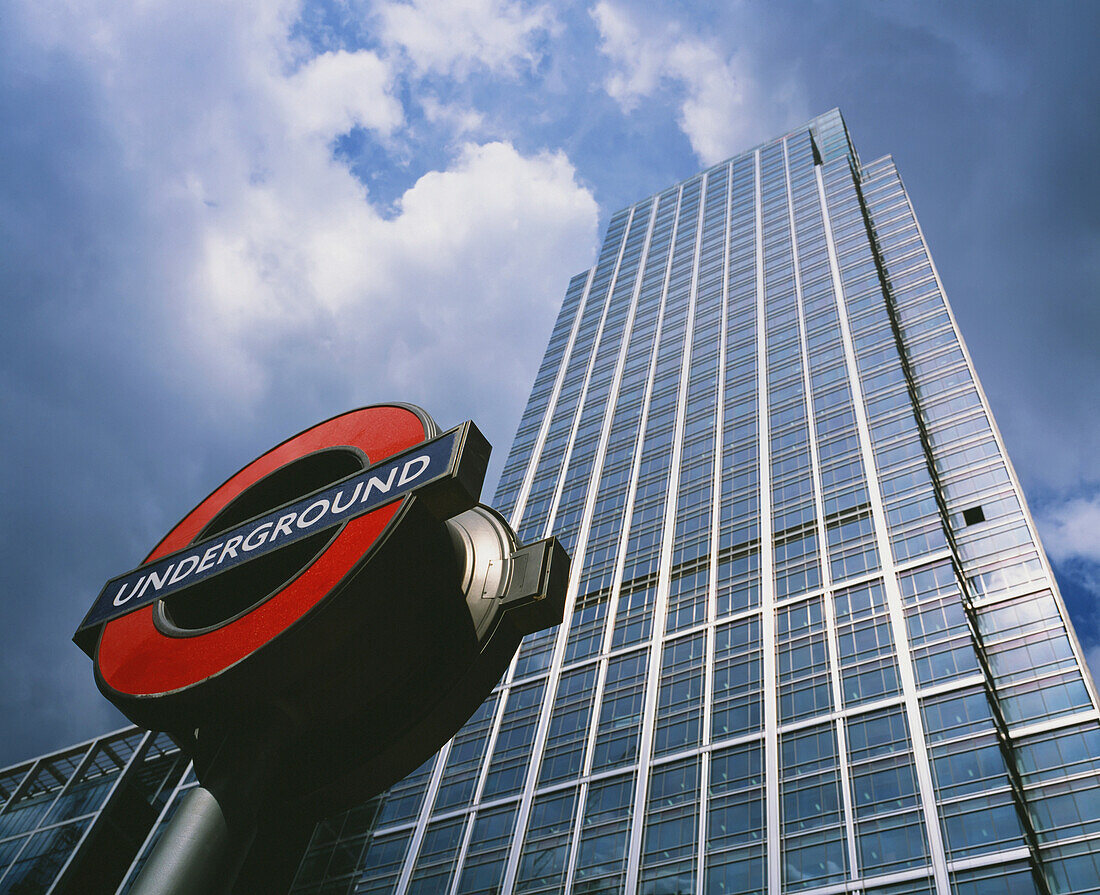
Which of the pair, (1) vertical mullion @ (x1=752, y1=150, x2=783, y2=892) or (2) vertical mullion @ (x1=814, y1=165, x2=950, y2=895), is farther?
(1) vertical mullion @ (x1=752, y1=150, x2=783, y2=892)

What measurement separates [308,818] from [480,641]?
122 inches

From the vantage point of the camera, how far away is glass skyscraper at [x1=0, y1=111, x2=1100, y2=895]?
41000mm

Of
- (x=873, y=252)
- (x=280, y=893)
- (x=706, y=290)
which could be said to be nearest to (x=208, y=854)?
(x=280, y=893)

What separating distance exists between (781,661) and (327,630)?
46.3m

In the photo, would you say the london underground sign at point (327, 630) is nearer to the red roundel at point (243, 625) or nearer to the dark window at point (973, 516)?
the red roundel at point (243, 625)

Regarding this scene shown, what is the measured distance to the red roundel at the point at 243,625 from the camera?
9500 mm

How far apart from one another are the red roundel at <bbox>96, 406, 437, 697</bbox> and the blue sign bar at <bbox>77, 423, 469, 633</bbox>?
0.85ft

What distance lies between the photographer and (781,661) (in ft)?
170

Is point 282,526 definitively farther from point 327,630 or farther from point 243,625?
point 327,630

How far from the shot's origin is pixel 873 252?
300 feet

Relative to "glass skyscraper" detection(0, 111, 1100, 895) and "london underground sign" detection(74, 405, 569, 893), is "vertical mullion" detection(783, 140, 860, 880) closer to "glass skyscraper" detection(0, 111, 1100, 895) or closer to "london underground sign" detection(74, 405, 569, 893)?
"glass skyscraper" detection(0, 111, 1100, 895)

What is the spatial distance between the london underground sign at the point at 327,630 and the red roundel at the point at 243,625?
0.08 feet

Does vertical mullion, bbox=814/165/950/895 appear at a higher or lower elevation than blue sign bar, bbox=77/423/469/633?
higher

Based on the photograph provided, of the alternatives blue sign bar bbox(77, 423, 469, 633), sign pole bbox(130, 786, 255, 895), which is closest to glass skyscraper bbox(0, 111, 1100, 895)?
blue sign bar bbox(77, 423, 469, 633)
